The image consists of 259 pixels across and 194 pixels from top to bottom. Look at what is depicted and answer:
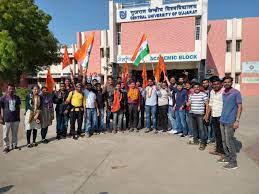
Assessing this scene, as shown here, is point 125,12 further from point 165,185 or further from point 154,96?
point 165,185

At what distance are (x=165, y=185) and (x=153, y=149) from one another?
2.48 m

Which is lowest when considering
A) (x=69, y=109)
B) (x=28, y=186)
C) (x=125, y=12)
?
(x=28, y=186)

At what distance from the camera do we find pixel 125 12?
25.7 meters

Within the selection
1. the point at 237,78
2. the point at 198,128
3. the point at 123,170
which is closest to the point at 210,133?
the point at 198,128

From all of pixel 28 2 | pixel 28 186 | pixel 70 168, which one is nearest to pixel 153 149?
pixel 70 168

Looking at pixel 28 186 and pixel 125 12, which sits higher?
pixel 125 12

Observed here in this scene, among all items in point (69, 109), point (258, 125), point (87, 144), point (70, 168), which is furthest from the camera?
point (258, 125)

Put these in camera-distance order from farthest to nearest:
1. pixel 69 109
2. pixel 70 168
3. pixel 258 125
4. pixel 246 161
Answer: pixel 258 125 → pixel 69 109 → pixel 246 161 → pixel 70 168

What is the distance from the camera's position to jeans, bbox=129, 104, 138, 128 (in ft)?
31.9

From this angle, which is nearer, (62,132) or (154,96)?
(62,132)

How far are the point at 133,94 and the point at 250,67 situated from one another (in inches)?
838

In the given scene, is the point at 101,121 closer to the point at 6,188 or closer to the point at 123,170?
the point at 123,170

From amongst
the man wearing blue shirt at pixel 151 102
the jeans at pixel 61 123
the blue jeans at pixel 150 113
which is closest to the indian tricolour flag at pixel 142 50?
the man wearing blue shirt at pixel 151 102

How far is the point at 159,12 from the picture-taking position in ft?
81.3
